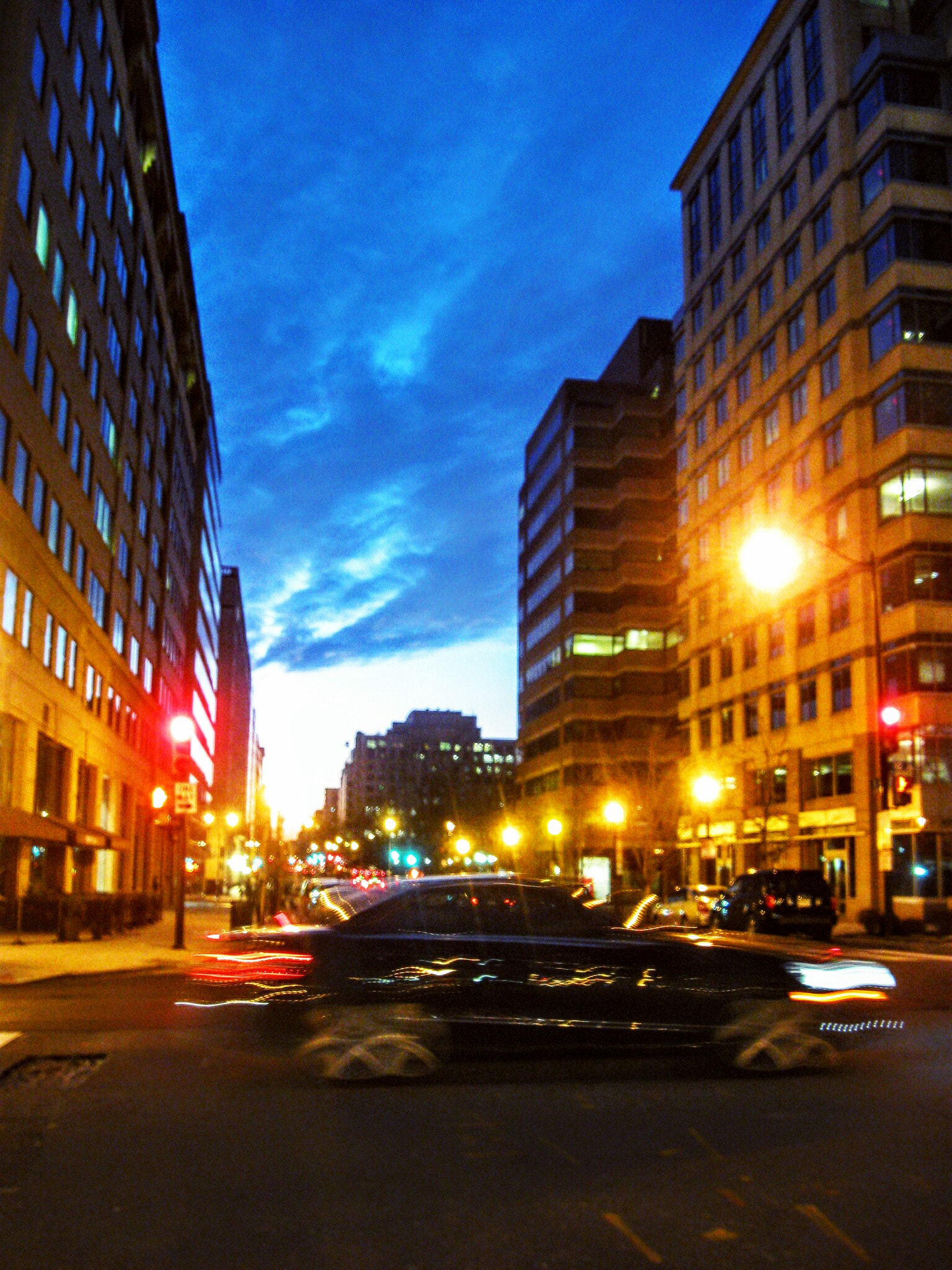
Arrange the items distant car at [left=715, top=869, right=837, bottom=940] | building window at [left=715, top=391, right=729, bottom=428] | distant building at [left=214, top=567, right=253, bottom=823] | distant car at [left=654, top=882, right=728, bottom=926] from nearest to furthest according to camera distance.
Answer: distant car at [left=715, top=869, right=837, bottom=940], distant car at [left=654, top=882, right=728, bottom=926], building window at [left=715, top=391, right=729, bottom=428], distant building at [left=214, top=567, right=253, bottom=823]

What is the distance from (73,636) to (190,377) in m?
35.9

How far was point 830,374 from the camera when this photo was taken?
154 feet

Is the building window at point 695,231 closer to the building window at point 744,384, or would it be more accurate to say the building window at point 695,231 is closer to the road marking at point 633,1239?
the building window at point 744,384

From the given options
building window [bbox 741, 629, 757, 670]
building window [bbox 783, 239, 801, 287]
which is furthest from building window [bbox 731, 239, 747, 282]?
building window [bbox 741, 629, 757, 670]

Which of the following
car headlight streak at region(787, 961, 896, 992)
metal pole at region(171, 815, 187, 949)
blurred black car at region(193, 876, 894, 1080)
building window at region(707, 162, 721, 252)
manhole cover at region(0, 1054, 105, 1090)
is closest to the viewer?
manhole cover at region(0, 1054, 105, 1090)

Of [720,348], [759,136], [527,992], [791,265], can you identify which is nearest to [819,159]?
[791,265]

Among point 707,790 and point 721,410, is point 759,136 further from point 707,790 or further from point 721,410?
point 707,790

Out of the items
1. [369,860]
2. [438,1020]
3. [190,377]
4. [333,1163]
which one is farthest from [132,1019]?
[369,860]

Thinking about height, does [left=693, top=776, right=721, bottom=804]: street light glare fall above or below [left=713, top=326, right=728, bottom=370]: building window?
below

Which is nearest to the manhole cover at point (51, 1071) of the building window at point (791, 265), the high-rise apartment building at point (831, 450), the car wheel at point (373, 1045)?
the car wheel at point (373, 1045)

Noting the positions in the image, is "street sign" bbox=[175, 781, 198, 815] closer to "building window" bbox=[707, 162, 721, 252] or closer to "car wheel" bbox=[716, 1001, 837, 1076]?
"car wheel" bbox=[716, 1001, 837, 1076]

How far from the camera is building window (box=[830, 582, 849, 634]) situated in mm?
44656

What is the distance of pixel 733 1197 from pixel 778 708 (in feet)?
153

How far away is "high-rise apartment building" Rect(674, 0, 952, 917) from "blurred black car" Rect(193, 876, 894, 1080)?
2296 centimetres
